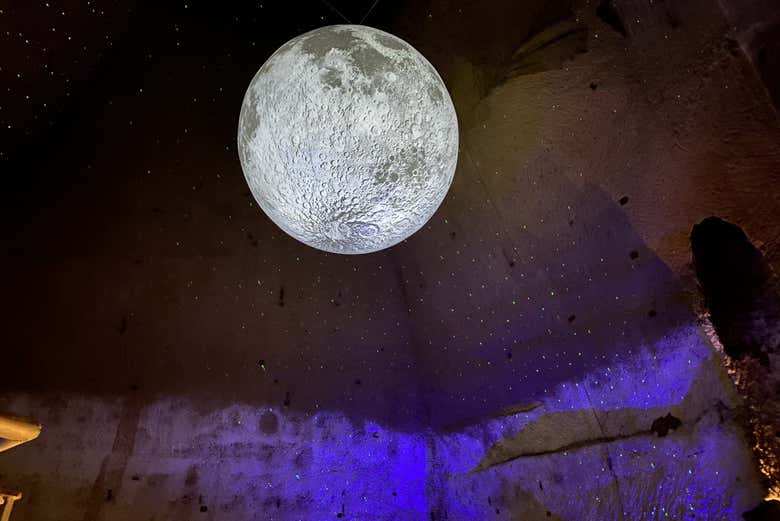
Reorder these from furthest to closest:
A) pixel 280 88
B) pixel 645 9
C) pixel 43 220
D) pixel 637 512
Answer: pixel 43 220 → pixel 637 512 → pixel 645 9 → pixel 280 88

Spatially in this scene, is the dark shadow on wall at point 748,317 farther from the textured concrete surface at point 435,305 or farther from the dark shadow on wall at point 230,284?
the dark shadow on wall at point 230,284

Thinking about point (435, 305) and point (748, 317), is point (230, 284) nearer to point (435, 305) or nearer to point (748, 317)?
point (435, 305)

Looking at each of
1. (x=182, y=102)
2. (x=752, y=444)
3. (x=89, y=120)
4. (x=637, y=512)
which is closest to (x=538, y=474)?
(x=637, y=512)

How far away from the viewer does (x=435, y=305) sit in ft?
9.48

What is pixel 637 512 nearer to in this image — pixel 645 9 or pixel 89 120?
pixel 645 9

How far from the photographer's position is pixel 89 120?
2.30 meters

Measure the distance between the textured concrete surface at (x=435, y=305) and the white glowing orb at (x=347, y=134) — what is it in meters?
0.73

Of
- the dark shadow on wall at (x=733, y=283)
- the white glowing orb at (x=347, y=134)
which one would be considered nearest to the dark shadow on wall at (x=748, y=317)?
the dark shadow on wall at (x=733, y=283)

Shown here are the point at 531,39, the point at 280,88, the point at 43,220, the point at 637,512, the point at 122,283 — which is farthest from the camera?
the point at 122,283

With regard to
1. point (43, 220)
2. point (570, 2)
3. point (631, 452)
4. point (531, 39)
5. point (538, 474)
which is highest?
point (570, 2)

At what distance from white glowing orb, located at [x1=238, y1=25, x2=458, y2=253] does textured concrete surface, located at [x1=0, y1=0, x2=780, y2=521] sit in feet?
2.39

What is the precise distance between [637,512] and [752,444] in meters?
0.51

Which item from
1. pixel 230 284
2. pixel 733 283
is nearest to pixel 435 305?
pixel 230 284

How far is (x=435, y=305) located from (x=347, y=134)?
5.46 feet
